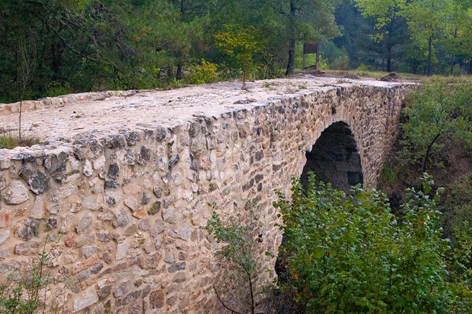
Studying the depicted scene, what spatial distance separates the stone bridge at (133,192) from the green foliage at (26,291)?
0.04 m

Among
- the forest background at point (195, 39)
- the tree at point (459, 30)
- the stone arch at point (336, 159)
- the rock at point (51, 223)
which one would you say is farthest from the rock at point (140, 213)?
the tree at point (459, 30)

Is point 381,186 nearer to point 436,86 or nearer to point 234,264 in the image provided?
point 436,86

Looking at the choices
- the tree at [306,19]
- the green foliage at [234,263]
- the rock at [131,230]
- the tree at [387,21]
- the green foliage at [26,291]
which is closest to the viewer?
the green foliage at [26,291]

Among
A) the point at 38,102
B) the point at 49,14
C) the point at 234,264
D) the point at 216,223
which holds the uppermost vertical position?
the point at 49,14

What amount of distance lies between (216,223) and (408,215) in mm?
1564

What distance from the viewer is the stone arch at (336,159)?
9938 millimetres

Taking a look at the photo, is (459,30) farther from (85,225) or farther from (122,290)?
(85,225)

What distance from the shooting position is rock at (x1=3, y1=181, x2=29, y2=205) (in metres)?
2.37

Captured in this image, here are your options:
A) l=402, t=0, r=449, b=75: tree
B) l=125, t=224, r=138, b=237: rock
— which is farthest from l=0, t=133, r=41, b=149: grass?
l=402, t=0, r=449, b=75: tree

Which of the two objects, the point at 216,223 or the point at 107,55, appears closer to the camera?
the point at 216,223

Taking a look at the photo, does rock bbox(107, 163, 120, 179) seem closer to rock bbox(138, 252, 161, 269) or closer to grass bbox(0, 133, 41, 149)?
grass bbox(0, 133, 41, 149)

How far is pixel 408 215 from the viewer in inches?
152

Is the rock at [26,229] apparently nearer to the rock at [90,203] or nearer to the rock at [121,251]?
the rock at [90,203]

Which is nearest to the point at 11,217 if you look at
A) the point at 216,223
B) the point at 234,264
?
the point at 216,223
